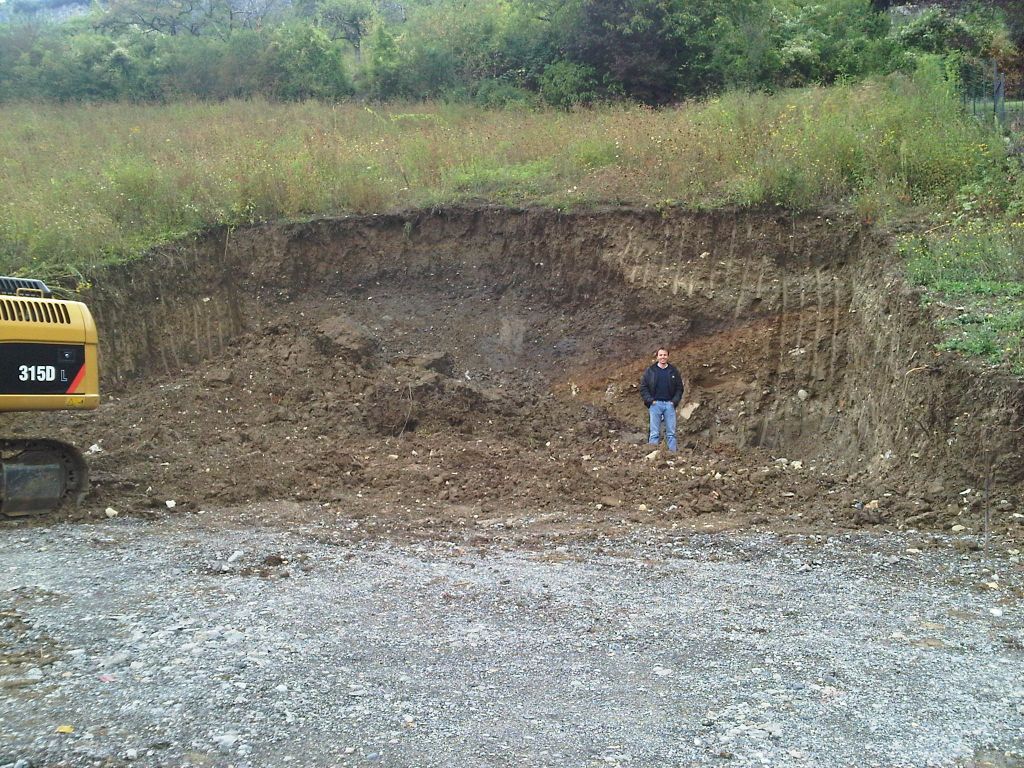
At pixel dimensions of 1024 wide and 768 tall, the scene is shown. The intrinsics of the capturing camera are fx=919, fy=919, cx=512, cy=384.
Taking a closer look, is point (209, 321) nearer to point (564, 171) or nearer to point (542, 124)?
point (564, 171)

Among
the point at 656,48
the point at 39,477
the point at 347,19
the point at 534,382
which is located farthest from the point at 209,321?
the point at 347,19

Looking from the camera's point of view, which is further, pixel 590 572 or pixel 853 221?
pixel 853 221

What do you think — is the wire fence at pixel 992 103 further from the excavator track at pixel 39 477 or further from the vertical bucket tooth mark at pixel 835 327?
the excavator track at pixel 39 477

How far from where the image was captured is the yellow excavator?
8367 mm

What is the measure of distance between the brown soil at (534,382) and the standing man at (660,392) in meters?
0.72

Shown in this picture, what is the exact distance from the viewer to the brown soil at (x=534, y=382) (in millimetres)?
9242

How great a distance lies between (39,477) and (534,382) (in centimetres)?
691

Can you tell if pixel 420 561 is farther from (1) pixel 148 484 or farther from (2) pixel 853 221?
(2) pixel 853 221

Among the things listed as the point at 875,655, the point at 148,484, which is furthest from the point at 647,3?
the point at 875,655

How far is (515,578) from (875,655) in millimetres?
2729

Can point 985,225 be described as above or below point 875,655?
above

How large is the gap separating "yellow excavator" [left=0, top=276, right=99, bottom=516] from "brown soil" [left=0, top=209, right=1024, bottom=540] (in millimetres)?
535

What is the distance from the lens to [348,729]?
4746 mm

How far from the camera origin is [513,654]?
5727 millimetres
